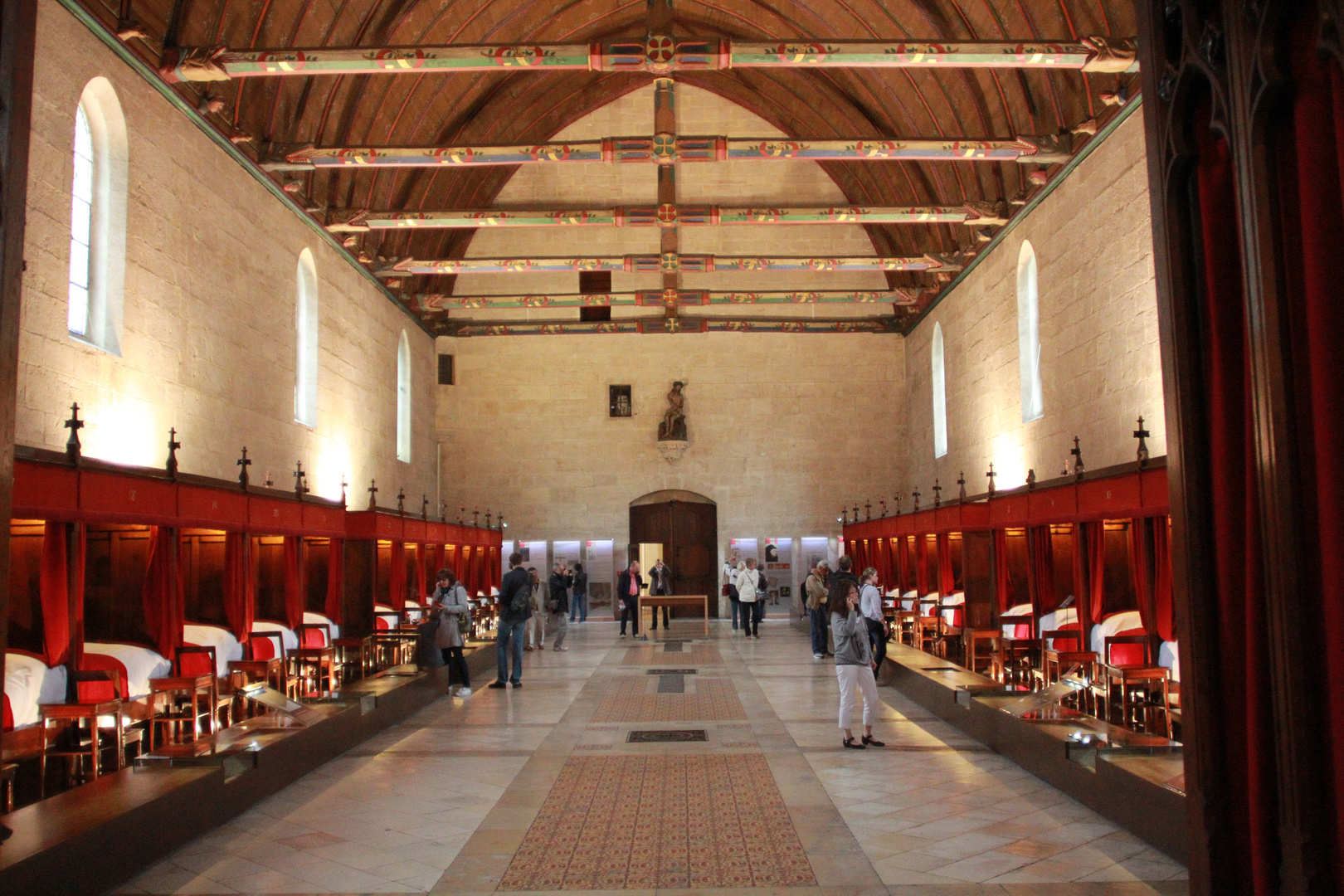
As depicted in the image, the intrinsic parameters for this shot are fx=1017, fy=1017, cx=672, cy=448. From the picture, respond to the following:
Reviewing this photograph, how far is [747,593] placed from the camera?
15844 mm

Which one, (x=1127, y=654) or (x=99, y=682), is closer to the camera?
(x=99, y=682)

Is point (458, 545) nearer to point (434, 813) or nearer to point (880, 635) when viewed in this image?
point (880, 635)

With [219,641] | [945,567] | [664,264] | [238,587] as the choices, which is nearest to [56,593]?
[219,641]

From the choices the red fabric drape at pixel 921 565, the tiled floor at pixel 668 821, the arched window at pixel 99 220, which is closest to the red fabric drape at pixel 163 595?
the tiled floor at pixel 668 821

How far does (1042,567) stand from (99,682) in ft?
29.6

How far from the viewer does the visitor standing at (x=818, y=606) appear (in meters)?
12.1

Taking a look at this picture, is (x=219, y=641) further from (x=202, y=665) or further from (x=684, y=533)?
(x=684, y=533)

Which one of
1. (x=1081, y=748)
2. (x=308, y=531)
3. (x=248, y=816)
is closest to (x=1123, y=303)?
(x=1081, y=748)

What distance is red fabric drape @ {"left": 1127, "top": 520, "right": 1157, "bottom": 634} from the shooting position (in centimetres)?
851

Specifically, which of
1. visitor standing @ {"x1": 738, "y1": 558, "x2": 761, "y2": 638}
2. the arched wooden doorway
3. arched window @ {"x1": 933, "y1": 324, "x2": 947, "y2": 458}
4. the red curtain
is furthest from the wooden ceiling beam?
the arched wooden doorway

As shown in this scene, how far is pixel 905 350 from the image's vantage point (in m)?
22.3

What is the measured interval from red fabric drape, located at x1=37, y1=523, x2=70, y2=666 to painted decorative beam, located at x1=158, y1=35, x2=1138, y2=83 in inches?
212

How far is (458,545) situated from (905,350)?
1070cm

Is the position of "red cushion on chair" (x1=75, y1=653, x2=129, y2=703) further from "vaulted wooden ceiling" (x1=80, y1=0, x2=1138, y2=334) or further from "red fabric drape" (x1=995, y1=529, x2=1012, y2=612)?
"red fabric drape" (x1=995, y1=529, x2=1012, y2=612)
